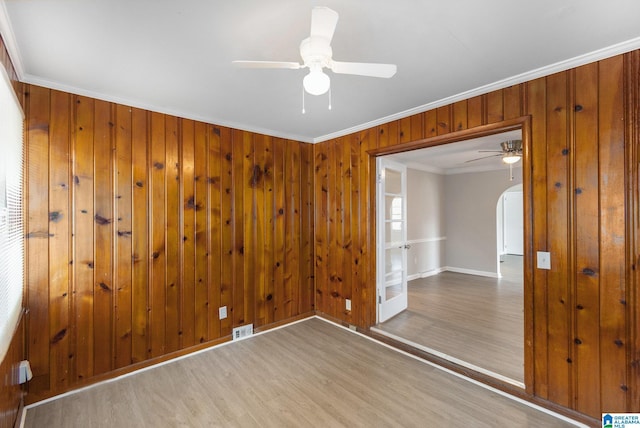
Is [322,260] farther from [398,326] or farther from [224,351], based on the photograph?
[224,351]

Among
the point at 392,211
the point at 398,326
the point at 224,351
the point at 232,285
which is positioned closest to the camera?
the point at 224,351

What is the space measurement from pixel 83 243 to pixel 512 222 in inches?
438

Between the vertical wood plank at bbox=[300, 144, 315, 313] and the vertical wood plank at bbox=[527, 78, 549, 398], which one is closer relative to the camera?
the vertical wood plank at bbox=[527, 78, 549, 398]

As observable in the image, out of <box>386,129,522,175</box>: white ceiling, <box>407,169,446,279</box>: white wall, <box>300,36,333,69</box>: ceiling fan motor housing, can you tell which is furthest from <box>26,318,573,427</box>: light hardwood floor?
<box>407,169,446,279</box>: white wall

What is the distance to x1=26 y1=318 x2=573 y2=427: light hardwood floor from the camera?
1.94 m

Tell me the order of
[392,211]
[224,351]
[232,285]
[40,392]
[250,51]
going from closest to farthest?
[250,51] < [40,392] < [224,351] < [232,285] < [392,211]

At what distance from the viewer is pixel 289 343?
120 inches

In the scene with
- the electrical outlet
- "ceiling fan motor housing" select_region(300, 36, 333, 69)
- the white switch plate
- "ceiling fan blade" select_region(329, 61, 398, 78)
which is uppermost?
"ceiling fan motor housing" select_region(300, 36, 333, 69)

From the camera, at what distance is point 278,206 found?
140 inches

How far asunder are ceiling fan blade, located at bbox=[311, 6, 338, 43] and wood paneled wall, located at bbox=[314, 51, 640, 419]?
171 cm

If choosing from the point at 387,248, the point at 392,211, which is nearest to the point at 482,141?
the point at 392,211

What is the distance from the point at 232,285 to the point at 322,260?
48.1 inches

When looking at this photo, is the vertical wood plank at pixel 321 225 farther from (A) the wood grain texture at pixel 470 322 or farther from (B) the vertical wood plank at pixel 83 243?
(B) the vertical wood plank at pixel 83 243

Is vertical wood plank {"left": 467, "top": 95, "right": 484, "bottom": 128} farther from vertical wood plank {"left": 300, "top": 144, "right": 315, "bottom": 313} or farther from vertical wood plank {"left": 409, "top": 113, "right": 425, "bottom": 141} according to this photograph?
vertical wood plank {"left": 300, "top": 144, "right": 315, "bottom": 313}
